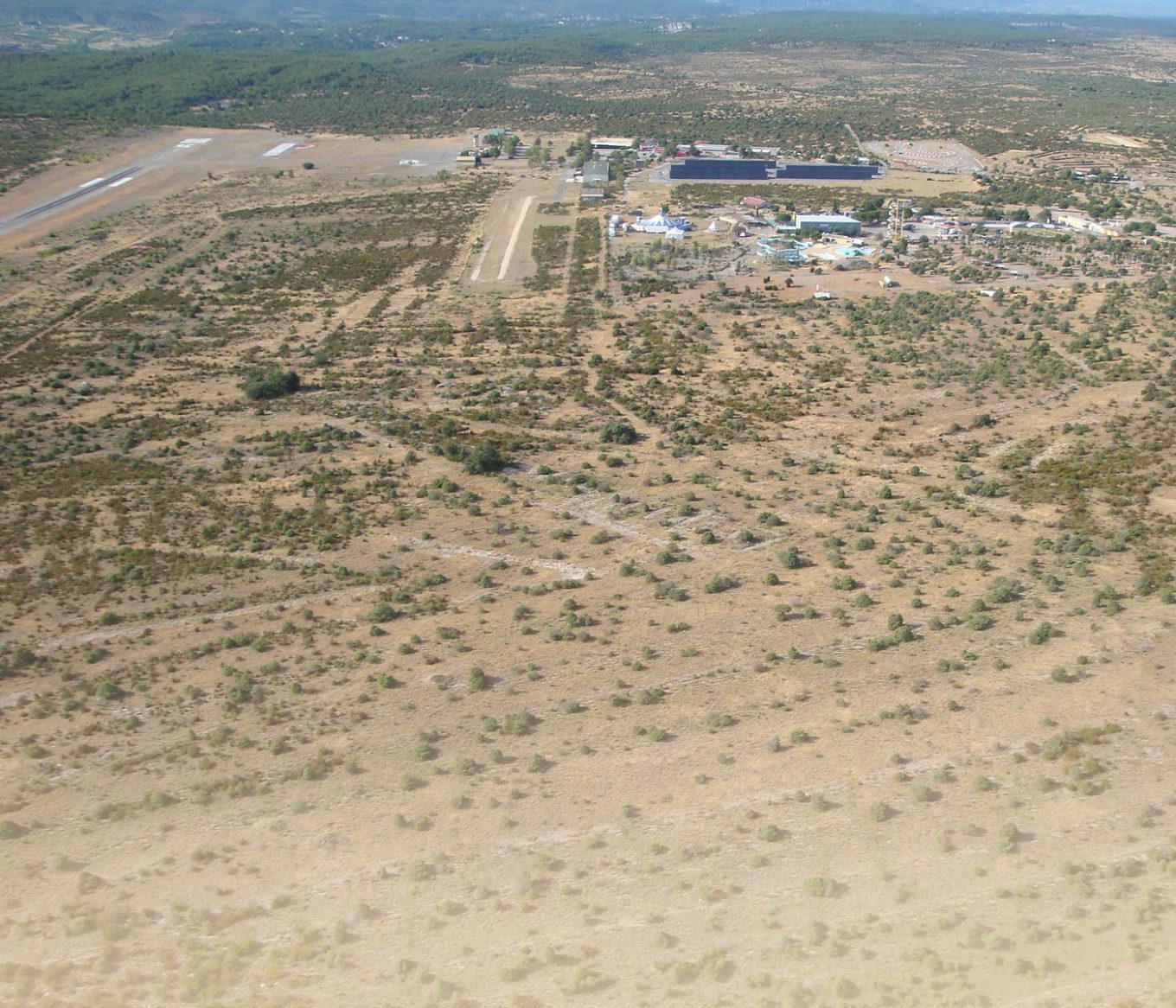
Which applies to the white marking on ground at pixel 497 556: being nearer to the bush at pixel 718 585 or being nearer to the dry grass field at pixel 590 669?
the dry grass field at pixel 590 669

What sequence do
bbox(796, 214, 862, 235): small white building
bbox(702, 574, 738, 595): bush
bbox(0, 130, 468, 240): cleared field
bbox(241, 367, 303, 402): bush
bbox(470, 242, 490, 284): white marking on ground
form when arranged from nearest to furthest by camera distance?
bbox(702, 574, 738, 595): bush, bbox(241, 367, 303, 402): bush, bbox(470, 242, 490, 284): white marking on ground, bbox(796, 214, 862, 235): small white building, bbox(0, 130, 468, 240): cleared field

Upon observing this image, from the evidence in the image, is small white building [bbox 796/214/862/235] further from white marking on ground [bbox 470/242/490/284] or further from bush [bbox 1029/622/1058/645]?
bush [bbox 1029/622/1058/645]

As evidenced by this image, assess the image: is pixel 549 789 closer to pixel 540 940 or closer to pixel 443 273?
pixel 540 940

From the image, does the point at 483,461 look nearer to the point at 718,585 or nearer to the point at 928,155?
the point at 718,585

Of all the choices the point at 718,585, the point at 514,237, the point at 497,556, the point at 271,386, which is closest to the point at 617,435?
the point at 497,556

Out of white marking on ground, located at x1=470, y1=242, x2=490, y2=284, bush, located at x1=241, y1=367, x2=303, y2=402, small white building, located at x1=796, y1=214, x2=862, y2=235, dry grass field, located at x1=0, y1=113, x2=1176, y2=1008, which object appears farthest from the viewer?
small white building, located at x1=796, y1=214, x2=862, y2=235

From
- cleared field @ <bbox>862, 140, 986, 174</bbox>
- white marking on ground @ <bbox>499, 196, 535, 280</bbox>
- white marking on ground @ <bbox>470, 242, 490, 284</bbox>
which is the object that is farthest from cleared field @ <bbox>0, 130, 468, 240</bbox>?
cleared field @ <bbox>862, 140, 986, 174</bbox>
